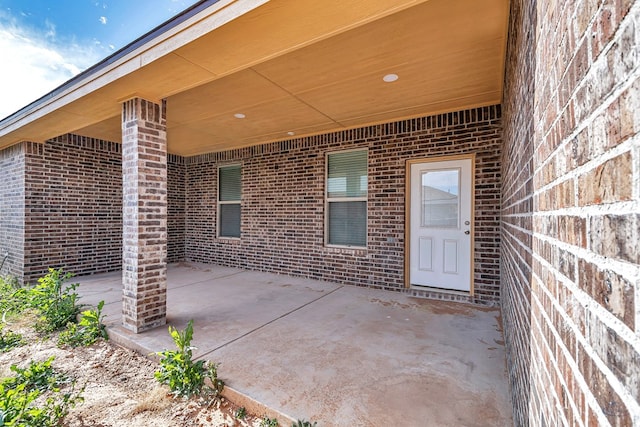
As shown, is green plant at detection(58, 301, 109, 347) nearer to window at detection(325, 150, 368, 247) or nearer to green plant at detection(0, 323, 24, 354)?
green plant at detection(0, 323, 24, 354)

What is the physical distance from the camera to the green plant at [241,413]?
1.90 m

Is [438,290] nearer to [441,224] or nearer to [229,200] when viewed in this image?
[441,224]

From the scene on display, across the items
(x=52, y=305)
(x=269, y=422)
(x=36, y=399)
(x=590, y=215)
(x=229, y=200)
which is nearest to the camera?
(x=590, y=215)

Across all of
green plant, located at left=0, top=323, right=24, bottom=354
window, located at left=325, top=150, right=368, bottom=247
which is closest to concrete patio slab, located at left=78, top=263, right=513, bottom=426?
green plant, located at left=0, top=323, right=24, bottom=354

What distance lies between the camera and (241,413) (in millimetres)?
1912

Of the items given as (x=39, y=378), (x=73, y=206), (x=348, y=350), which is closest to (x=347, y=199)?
(x=348, y=350)

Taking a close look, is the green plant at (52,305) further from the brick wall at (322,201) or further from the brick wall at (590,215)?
the brick wall at (590,215)

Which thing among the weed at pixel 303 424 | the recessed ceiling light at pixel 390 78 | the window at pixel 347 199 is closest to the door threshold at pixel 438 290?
the window at pixel 347 199

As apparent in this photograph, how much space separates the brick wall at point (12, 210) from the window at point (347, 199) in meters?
Result: 5.41

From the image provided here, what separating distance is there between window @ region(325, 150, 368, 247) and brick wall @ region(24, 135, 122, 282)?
4627 millimetres

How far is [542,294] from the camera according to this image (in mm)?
937

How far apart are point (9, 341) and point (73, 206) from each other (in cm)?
335

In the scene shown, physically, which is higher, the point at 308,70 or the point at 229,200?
the point at 308,70

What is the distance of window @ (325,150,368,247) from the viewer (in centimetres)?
510
